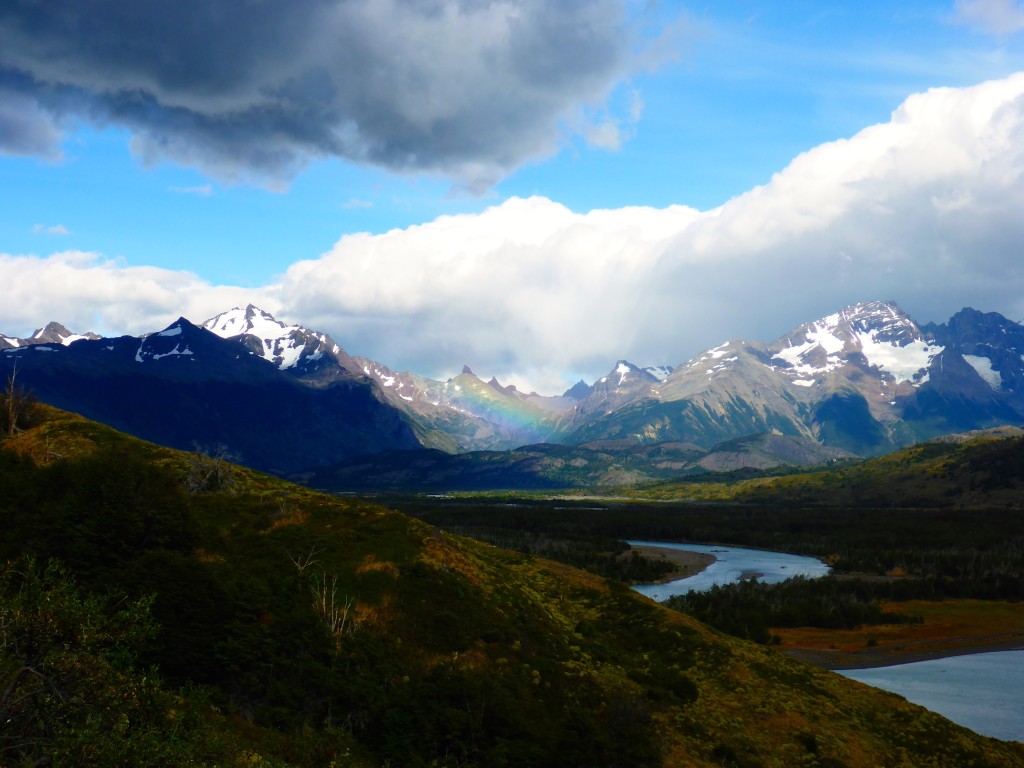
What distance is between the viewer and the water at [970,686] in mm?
70363

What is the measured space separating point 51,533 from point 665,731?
121 ft

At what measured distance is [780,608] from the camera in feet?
380

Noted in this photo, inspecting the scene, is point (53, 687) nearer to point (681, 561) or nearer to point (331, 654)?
point (331, 654)

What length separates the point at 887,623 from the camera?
4528 inches

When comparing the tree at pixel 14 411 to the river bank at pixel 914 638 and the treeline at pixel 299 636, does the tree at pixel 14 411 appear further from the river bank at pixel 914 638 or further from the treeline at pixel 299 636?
the river bank at pixel 914 638

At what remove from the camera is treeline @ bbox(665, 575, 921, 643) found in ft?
340

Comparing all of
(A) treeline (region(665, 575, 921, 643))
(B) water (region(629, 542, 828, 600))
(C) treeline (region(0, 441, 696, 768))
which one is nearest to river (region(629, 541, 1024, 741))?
(A) treeline (region(665, 575, 921, 643))

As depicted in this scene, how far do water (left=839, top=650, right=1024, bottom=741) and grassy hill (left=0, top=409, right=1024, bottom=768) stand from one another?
17.6 meters

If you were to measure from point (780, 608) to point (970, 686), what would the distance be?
33772mm

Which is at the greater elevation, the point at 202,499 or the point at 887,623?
the point at 202,499

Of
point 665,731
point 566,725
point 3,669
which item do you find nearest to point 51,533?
point 3,669

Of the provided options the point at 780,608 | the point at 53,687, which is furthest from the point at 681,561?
the point at 53,687

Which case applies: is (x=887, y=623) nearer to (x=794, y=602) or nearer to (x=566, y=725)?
(x=794, y=602)

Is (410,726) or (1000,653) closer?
(410,726)
